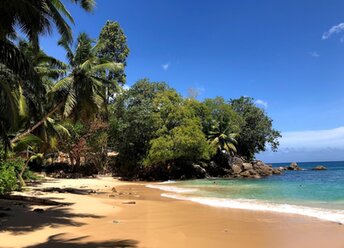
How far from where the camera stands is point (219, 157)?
133 feet

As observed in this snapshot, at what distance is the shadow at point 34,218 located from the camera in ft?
26.2

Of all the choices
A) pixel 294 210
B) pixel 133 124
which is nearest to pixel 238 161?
pixel 133 124

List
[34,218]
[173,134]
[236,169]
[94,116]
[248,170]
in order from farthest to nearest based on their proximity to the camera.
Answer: [236,169] < [248,170] < [173,134] < [94,116] < [34,218]

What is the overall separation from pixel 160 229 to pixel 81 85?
35.4 ft

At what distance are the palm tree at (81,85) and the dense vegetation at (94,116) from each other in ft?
0.17

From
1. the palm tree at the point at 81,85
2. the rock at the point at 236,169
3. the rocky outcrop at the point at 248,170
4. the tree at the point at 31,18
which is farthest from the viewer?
the rock at the point at 236,169

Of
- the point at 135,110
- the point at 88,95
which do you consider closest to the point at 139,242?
the point at 88,95

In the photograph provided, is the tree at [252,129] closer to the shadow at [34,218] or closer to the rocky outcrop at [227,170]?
the rocky outcrop at [227,170]

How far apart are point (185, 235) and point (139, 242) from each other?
1254 millimetres

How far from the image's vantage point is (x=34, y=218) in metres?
9.14

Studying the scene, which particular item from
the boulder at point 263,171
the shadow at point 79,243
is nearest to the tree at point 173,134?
the boulder at point 263,171

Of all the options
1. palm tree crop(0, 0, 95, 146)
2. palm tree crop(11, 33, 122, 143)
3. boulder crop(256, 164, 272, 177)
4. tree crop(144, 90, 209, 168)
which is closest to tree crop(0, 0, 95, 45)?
palm tree crop(0, 0, 95, 146)

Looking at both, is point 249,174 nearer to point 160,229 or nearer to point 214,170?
point 214,170

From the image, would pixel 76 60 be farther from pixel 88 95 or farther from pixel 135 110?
pixel 135 110
